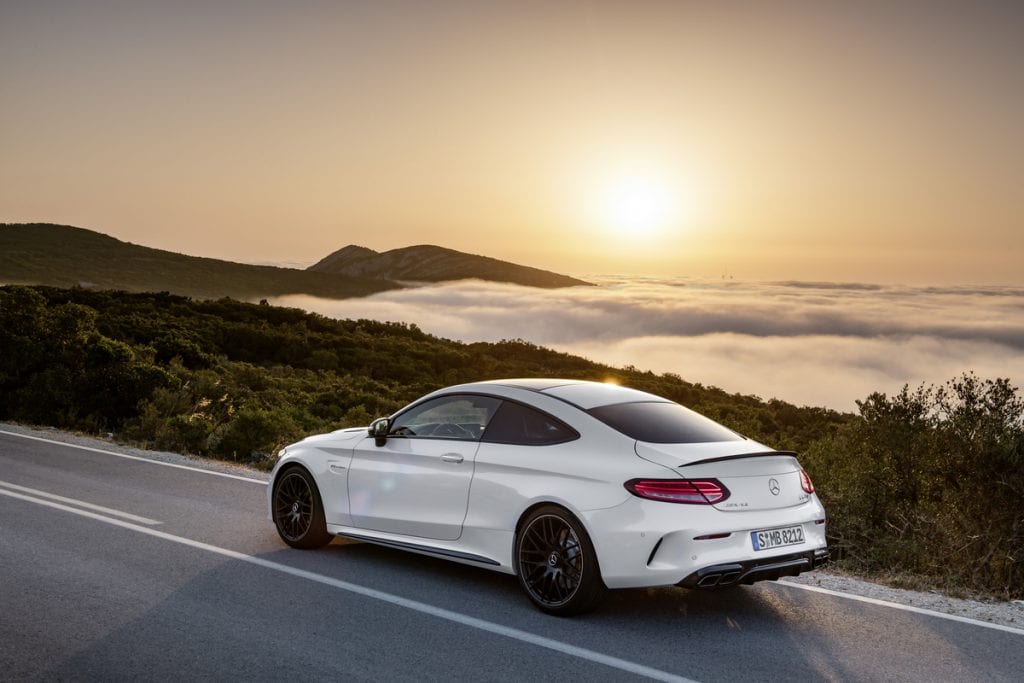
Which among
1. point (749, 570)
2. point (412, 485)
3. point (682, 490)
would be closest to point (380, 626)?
point (412, 485)

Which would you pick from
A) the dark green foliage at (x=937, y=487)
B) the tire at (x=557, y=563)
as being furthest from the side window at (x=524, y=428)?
the dark green foliage at (x=937, y=487)

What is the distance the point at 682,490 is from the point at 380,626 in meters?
2.10

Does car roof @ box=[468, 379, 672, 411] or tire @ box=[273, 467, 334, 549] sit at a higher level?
car roof @ box=[468, 379, 672, 411]

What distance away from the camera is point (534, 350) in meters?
72.8

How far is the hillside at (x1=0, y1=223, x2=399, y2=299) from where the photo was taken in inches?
5266

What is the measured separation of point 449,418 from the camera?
7723 mm

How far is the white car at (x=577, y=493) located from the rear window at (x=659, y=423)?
0.05 feet

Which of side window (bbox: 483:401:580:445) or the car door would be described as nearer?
side window (bbox: 483:401:580:445)

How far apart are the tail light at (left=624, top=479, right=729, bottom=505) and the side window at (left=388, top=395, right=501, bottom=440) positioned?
4.96 feet

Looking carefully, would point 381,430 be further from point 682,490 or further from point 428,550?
point 682,490

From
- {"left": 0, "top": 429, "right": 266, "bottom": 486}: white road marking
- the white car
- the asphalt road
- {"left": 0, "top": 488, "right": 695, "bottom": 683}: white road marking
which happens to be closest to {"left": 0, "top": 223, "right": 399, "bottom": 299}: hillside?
{"left": 0, "top": 429, "right": 266, "bottom": 486}: white road marking

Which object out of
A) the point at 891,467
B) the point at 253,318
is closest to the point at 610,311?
the point at 253,318

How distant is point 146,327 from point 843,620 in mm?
49703

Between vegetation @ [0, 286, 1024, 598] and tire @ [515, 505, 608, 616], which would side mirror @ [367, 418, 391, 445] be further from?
vegetation @ [0, 286, 1024, 598]
